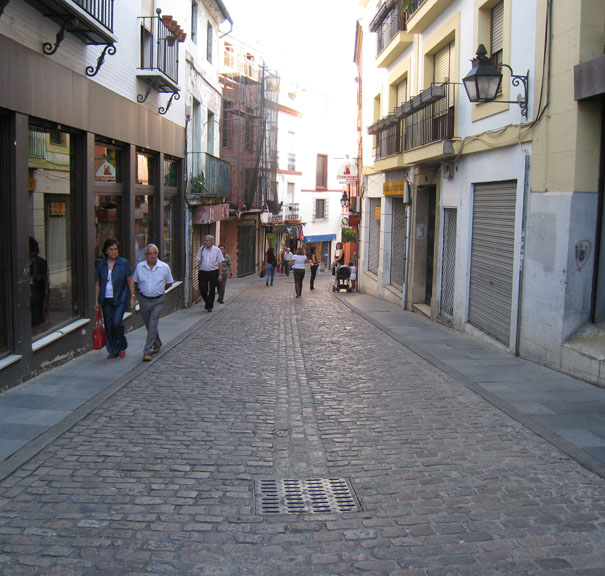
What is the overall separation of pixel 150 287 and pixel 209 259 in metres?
6.28

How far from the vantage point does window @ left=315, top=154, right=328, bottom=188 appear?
4909cm

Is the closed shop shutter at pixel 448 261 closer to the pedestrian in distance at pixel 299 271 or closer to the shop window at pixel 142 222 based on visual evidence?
the shop window at pixel 142 222

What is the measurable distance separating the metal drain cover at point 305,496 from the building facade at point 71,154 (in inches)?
153

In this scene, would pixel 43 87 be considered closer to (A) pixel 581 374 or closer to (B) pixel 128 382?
(B) pixel 128 382

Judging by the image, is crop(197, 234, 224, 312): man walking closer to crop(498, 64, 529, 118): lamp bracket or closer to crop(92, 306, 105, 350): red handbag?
crop(92, 306, 105, 350): red handbag

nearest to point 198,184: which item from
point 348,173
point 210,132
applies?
point 210,132

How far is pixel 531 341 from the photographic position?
966 cm

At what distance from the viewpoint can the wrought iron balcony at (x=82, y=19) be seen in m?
7.86

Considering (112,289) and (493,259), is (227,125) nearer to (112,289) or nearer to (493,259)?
(493,259)

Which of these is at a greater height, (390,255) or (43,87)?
(43,87)

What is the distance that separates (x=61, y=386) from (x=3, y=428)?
5.81 feet

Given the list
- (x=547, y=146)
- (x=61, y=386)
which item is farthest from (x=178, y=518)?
(x=547, y=146)

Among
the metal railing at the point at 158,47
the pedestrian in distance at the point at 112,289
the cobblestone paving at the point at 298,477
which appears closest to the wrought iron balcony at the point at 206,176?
the metal railing at the point at 158,47

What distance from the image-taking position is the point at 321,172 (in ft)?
162
